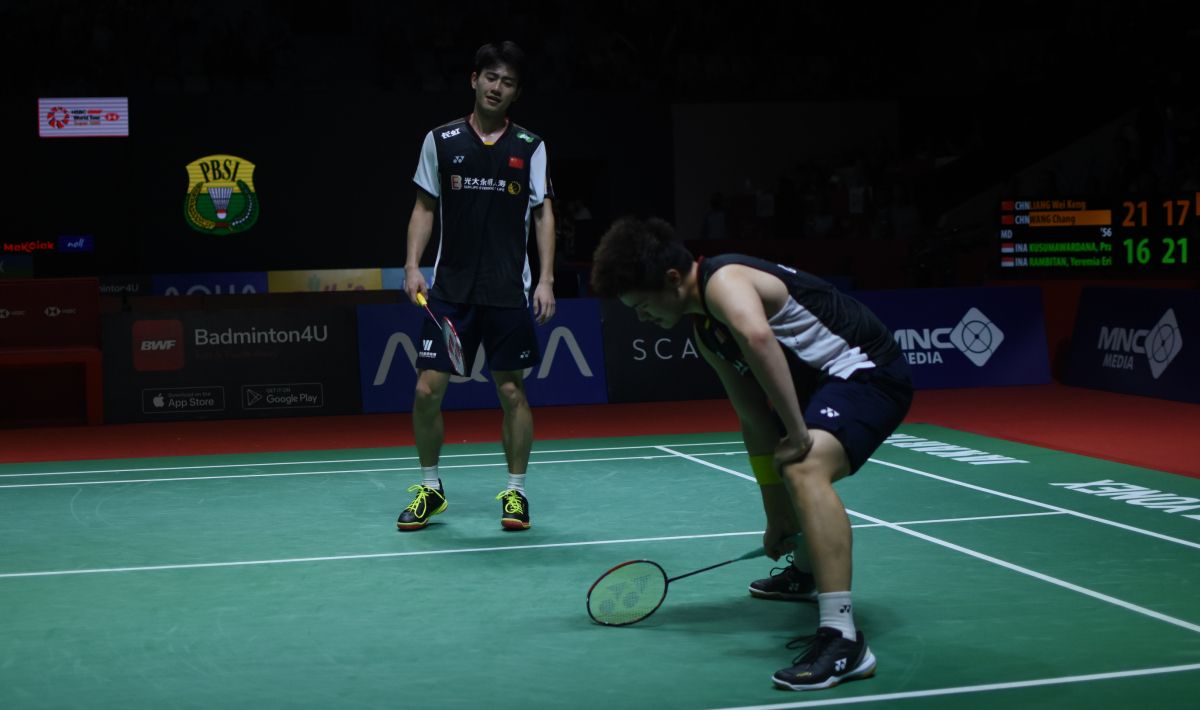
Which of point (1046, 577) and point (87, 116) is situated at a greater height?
point (87, 116)

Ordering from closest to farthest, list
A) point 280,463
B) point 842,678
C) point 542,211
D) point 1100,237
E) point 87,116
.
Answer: point 842,678, point 542,211, point 280,463, point 1100,237, point 87,116

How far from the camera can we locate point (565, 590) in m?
5.18

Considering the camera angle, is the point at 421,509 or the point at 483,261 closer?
the point at 483,261

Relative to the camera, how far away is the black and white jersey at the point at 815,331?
4219 millimetres

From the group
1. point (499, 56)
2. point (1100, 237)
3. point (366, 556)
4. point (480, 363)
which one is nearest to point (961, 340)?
point (1100, 237)

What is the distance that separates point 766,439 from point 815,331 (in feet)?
1.58

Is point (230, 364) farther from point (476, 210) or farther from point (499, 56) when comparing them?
point (499, 56)

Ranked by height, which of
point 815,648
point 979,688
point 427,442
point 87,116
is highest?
point 87,116

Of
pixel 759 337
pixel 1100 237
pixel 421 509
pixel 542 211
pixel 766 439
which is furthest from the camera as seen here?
pixel 1100 237

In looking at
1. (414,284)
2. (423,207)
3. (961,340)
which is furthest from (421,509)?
(961,340)

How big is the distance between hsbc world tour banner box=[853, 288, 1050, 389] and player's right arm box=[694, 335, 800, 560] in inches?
305

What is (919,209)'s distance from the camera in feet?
65.2

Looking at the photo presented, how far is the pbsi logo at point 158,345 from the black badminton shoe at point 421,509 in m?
5.25

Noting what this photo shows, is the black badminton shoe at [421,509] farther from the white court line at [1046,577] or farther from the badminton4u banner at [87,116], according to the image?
the badminton4u banner at [87,116]
